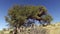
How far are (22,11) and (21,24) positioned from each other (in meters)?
2.80

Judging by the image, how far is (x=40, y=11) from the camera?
3875cm

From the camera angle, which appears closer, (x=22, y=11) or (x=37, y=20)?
(x=22, y=11)

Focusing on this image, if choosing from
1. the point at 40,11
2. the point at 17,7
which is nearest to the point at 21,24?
the point at 17,7

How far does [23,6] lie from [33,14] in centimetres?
305

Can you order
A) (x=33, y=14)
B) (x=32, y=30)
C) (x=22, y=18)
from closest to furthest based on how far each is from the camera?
(x=32, y=30), (x=22, y=18), (x=33, y=14)

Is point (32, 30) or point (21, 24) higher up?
point (32, 30)

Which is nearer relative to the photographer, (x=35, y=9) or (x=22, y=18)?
(x=22, y=18)

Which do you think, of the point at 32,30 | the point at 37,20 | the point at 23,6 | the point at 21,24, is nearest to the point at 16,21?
the point at 21,24

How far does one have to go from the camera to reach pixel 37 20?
3972 centimetres

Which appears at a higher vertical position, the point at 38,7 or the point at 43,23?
the point at 38,7

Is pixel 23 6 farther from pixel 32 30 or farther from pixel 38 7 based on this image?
pixel 32 30

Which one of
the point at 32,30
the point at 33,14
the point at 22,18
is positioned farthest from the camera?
the point at 33,14

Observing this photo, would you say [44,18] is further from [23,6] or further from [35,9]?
[23,6]

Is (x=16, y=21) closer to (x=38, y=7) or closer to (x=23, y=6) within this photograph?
(x=23, y=6)
